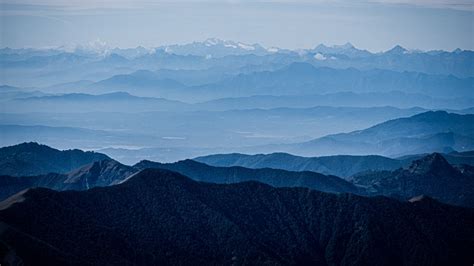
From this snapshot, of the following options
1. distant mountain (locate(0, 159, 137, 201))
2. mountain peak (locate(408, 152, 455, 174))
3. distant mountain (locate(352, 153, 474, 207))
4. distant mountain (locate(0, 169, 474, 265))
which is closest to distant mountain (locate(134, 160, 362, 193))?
distant mountain (locate(0, 159, 137, 201))

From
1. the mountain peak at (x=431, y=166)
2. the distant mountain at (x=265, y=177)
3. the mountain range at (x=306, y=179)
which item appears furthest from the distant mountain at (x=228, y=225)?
the mountain peak at (x=431, y=166)

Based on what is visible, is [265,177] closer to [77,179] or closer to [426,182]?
[426,182]

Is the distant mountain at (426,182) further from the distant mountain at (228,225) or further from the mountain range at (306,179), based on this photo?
the distant mountain at (228,225)

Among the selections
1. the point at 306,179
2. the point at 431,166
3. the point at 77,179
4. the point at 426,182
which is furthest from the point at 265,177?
the point at 431,166

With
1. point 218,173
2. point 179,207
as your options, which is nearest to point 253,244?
point 179,207

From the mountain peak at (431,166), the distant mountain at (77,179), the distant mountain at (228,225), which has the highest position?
the mountain peak at (431,166)

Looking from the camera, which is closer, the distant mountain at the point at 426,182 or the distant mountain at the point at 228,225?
the distant mountain at the point at 228,225

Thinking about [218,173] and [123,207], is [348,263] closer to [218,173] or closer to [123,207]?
[123,207]
